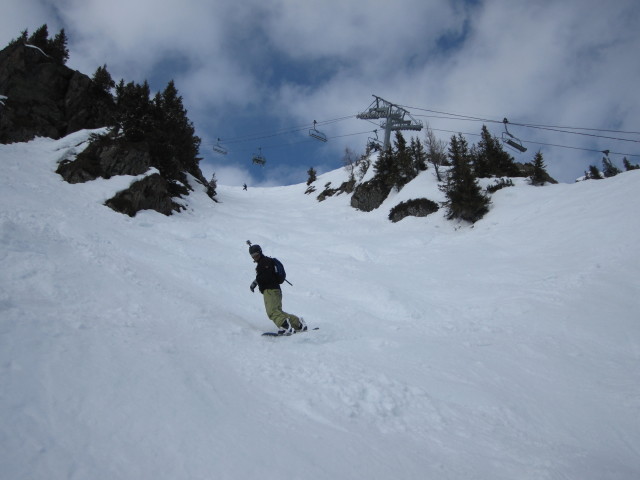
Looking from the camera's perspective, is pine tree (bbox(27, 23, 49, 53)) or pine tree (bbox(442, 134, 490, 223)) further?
pine tree (bbox(27, 23, 49, 53))

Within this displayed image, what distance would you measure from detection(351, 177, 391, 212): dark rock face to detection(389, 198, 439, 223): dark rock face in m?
5.48

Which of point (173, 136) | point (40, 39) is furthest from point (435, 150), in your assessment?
point (40, 39)

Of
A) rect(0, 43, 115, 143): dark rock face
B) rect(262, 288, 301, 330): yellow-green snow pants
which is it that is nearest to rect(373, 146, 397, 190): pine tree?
rect(0, 43, 115, 143): dark rock face

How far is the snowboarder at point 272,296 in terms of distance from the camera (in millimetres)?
6758

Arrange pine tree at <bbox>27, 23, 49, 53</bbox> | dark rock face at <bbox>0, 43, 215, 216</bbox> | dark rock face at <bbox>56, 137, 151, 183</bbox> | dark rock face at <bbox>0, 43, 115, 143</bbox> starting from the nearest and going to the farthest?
dark rock face at <bbox>0, 43, 215, 216</bbox>, dark rock face at <bbox>56, 137, 151, 183</bbox>, dark rock face at <bbox>0, 43, 115, 143</bbox>, pine tree at <bbox>27, 23, 49, 53</bbox>

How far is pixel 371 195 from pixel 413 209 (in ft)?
26.3

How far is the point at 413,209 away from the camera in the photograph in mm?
24531

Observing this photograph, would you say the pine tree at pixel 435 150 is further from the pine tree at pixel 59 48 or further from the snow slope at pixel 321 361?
the pine tree at pixel 59 48

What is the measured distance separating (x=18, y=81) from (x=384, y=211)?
1307 inches

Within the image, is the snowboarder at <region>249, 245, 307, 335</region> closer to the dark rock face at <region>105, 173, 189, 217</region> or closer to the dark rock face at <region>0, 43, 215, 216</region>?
the dark rock face at <region>105, 173, 189, 217</region>

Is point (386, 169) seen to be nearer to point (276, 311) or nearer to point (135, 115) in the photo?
point (135, 115)

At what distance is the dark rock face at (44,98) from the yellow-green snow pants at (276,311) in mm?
28227

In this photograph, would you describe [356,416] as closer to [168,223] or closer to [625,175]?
[168,223]

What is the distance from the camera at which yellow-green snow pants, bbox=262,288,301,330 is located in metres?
6.77
